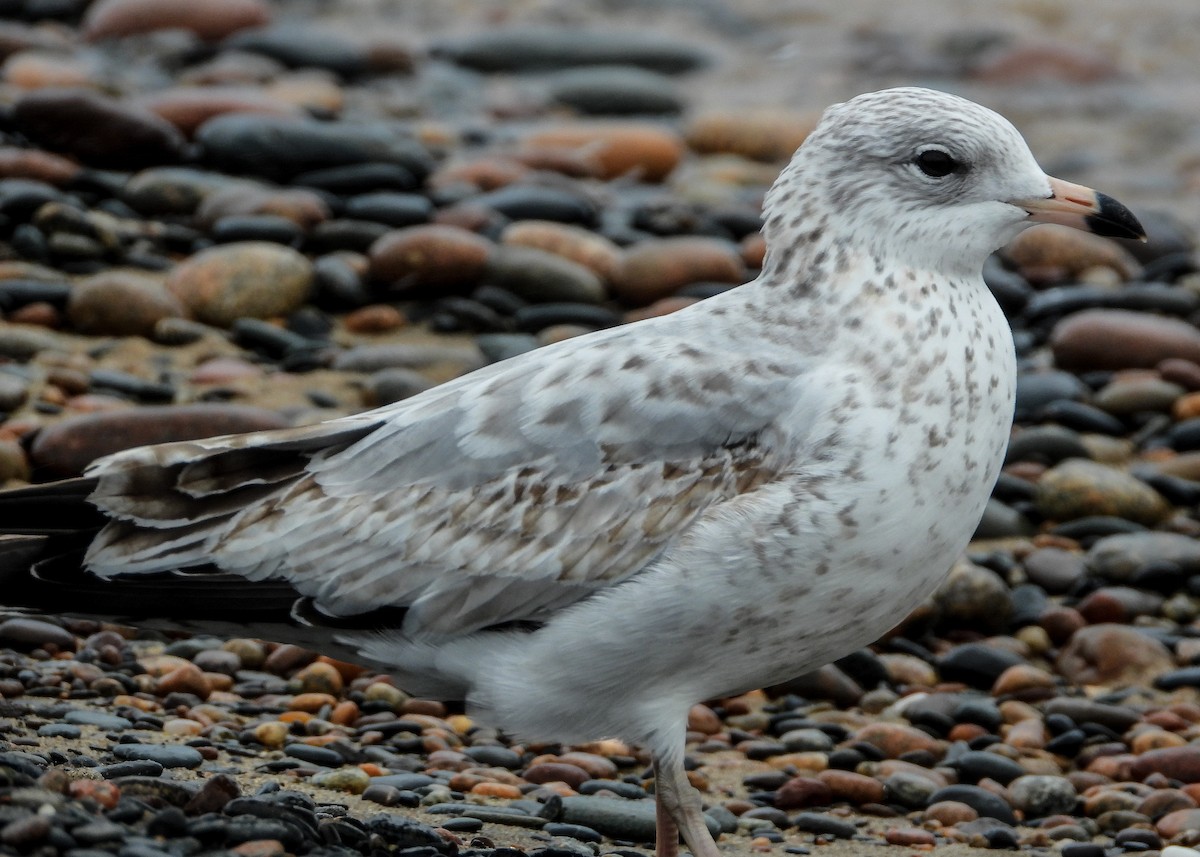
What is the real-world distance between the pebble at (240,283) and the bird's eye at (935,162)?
437cm

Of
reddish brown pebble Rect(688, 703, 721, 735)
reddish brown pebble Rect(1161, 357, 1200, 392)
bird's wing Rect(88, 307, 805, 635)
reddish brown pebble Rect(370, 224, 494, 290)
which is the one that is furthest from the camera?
reddish brown pebble Rect(370, 224, 494, 290)

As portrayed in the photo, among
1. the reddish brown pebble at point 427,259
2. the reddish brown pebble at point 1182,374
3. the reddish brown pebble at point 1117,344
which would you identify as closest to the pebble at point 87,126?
the reddish brown pebble at point 427,259

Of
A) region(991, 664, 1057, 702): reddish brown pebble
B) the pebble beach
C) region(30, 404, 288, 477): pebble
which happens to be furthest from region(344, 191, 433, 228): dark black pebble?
region(991, 664, 1057, 702): reddish brown pebble

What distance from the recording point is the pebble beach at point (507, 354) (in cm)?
575

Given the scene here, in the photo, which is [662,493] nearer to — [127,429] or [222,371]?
[127,429]

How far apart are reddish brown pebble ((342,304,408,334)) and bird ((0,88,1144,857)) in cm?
359

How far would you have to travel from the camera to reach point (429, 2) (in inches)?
616

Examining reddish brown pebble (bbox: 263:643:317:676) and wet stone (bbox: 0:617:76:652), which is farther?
reddish brown pebble (bbox: 263:643:317:676)

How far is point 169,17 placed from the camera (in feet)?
42.4

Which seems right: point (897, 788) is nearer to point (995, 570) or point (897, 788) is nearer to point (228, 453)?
point (995, 570)

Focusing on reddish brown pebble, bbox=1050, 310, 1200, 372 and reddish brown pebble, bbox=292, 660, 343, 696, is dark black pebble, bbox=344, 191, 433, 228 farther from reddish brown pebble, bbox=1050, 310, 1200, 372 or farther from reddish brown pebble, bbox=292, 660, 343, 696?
reddish brown pebble, bbox=292, 660, 343, 696

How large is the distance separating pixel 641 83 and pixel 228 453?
857 cm

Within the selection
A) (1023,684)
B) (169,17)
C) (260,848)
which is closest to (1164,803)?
(1023,684)

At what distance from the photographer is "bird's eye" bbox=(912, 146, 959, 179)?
17.0 feet
